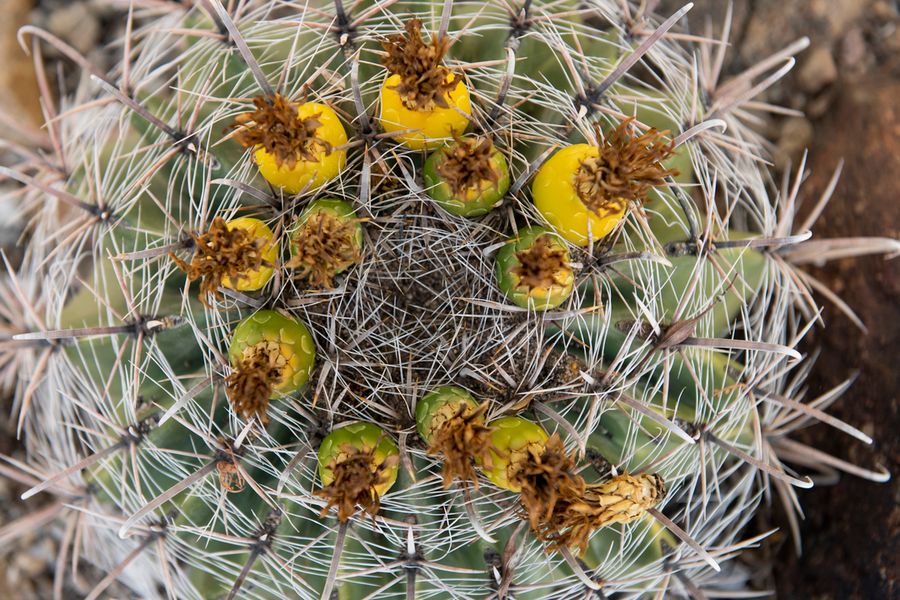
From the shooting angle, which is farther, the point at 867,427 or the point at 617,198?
the point at 867,427

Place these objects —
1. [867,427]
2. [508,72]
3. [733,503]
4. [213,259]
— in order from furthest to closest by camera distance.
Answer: [733,503], [867,427], [508,72], [213,259]

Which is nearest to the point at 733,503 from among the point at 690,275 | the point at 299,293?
the point at 690,275

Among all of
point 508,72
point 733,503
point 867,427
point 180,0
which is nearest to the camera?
point 508,72

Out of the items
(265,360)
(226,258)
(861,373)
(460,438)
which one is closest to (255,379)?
(265,360)

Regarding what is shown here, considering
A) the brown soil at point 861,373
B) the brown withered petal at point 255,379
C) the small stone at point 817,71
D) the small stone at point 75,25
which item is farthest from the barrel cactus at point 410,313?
the small stone at point 75,25

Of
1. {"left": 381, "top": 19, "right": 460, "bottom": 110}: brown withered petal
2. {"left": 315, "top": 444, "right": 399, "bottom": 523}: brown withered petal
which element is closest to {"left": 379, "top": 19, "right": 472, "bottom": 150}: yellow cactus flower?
{"left": 381, "top": 19, "right": 460, "bottom": 110}: brown withered petal

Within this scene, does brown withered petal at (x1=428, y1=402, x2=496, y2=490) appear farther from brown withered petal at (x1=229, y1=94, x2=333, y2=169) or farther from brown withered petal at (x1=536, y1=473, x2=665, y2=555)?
brown withered petal at (x1=229, y1=94, x2=333, y2=169)

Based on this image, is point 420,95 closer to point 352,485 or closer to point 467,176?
point 467,176

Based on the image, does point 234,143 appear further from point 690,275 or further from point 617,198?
point 690,275
